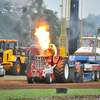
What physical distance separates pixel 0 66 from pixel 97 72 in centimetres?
686

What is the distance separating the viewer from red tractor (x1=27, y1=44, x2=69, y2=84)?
1872 centimetres

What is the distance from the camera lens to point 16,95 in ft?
43.5

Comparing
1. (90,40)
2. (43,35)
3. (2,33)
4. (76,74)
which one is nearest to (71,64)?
(76,74)

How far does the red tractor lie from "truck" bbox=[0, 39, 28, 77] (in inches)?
248

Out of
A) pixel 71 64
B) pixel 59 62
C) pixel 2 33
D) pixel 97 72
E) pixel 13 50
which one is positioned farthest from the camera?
pixel 2 33

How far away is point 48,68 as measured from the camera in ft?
63.4

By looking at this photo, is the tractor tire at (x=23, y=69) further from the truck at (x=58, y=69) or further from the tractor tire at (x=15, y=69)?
the truck at (x=58, y=69)

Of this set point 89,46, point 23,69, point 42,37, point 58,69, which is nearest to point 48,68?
point 58,69

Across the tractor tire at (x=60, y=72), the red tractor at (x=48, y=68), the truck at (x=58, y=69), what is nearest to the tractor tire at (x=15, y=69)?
the truck at (x=58, y=69)

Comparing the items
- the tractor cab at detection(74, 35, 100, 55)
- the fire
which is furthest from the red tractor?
the tractor cab at detection(74, 35, 100, 55)

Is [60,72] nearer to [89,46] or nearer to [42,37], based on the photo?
[42,37]

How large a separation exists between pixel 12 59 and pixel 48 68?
763 centimetres

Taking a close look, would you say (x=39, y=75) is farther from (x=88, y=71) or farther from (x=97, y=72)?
(x=97, y=72)

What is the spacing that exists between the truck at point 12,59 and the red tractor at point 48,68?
20.6 feet
